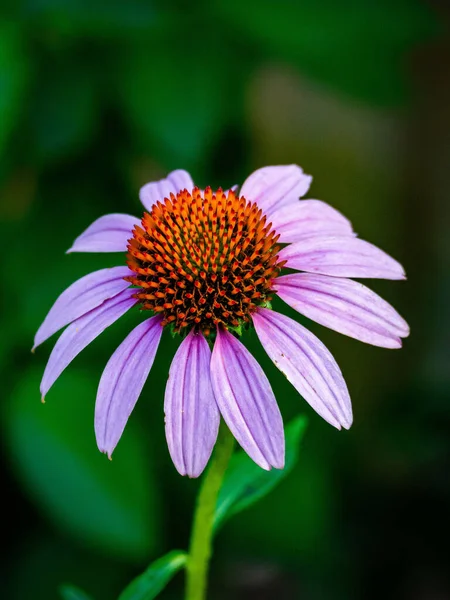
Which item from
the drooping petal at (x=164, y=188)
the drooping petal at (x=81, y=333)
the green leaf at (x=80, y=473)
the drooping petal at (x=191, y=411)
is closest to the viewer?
the drooping petal at (x=191, y=411)

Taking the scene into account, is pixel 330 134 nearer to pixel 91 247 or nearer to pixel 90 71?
pixel 90 71

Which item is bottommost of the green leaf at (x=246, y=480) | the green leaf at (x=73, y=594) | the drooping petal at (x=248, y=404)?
the green leaf at (x=73, y=594)

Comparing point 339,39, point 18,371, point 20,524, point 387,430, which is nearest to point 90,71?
point 339,39

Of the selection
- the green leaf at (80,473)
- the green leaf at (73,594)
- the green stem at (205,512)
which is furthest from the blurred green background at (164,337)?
the green stem at (205,512)

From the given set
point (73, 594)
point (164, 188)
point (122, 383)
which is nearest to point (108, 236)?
point (164, 188)

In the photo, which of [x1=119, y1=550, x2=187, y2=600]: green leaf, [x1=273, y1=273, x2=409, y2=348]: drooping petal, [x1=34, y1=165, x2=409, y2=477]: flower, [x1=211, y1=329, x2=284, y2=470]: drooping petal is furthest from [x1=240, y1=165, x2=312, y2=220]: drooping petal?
[x1=119, y1=550, x2=187, y2=600]: green leaf

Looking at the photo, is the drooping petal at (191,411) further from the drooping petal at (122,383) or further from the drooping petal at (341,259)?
the drooping petal at (341,259)

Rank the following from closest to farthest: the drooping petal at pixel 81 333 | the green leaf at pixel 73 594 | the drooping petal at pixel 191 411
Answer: the drooping petal at pixel 191 411, the drooping petal at pixel 81 333, the green leaf at pixel 73 594
